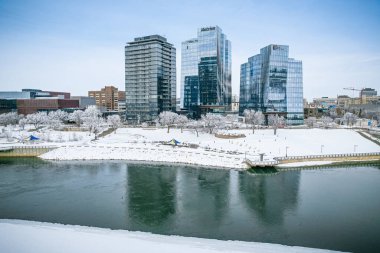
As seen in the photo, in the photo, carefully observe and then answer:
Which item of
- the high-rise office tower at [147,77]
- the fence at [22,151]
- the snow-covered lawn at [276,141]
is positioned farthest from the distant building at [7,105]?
the fence at [22,151]

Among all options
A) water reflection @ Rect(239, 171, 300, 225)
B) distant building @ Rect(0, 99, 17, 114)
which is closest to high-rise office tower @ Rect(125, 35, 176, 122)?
distant building @ Rect(0, 99, 17, 114)

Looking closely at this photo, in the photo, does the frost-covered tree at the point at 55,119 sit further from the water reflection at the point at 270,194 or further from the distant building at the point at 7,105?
the water reflection at the point at 270,194

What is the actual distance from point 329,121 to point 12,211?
5382 inches

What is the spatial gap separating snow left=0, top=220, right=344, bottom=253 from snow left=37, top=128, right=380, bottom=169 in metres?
35.6

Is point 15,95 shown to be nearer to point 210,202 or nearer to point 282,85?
point 282,85

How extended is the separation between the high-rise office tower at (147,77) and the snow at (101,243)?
120 m

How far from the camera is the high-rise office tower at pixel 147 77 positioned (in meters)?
146

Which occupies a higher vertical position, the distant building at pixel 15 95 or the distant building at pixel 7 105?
the distant building at pixel 15 95

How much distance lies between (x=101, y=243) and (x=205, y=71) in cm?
15154

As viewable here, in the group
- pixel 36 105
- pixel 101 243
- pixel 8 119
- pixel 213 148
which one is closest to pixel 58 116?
pixel 8 119

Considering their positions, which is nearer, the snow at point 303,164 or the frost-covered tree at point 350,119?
the snow at point 303,164

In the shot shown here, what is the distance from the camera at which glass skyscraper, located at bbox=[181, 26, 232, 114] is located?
167 meters

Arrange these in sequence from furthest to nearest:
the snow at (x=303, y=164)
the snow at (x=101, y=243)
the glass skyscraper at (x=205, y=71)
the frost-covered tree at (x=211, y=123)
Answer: the glass skyscraper at (x=205, y=71) → the frost-covered tree at (x=211, y=123) → the snow at (x=303, y=164) → the snow at (x=101, y=243)

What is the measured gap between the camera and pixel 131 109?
499ft
